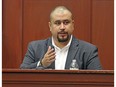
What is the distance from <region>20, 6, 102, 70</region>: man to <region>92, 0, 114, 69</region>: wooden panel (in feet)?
2.50

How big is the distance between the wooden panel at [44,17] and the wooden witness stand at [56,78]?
1396mm

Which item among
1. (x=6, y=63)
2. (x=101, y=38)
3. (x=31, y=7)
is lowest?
(x=6, y=63)

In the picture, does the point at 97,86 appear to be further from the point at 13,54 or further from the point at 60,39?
the point at 13,54

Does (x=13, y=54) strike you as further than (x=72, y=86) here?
Yes

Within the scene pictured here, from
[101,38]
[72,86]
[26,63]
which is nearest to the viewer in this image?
[72,86]

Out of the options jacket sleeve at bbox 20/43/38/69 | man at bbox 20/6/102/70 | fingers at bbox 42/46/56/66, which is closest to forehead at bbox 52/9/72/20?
man at bbox 20/6/102/70

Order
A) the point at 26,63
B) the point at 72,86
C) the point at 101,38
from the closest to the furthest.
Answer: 1. the point at 72,86
2. the point at 26,63
3. the point at 101,38

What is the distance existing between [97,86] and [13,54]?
153 cm

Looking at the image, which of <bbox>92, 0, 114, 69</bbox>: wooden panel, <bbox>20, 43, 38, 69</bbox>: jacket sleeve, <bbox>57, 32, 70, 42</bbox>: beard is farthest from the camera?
<bbox>92, 0, 114, 69</bbox>: wooden panel

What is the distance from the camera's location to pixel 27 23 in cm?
337

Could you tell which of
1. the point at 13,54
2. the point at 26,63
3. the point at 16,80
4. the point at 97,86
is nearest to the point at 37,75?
the point at 16,80

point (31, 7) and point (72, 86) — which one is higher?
point (31, 7)

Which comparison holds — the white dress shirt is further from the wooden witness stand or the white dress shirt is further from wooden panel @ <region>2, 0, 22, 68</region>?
wooden panel @ <region>2, 0, 22, 68</region>

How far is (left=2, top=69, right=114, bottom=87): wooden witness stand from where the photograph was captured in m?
1.93
